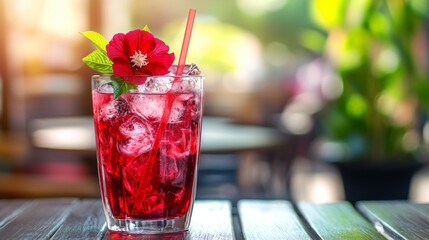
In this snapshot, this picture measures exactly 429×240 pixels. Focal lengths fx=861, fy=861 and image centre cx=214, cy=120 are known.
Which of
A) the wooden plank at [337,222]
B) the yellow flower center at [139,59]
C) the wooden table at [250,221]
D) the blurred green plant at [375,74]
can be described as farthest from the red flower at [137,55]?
the blurred green plant at [375,74]

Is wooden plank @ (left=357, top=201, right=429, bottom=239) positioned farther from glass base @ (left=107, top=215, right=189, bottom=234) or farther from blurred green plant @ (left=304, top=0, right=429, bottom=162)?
blurred green plant @ (left=304, top=0, right=429, bottom=162)

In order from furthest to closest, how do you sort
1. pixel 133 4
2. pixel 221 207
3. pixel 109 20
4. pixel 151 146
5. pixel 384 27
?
pixel 133 4
pixel 109 20
pixel 384 27
pixel 221 207
pixel 151 146

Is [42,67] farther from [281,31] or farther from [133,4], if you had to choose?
[281,31]

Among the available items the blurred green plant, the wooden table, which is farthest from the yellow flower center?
the blurred green plant

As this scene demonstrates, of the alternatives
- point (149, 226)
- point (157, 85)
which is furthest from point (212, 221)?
point (157, 85)

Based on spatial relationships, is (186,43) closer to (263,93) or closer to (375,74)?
(375,74)

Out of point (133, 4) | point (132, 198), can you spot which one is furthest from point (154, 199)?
point (133, 4)

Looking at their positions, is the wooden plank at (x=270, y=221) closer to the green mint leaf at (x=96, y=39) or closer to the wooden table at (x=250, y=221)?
the wooden table at (x=250, y=221)

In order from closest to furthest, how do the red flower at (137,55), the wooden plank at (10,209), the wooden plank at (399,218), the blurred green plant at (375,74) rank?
the red flower at (137,55), the wooden plank at (399,218), the wooden plank at (10,209), the blurred green plant at (375,74)
